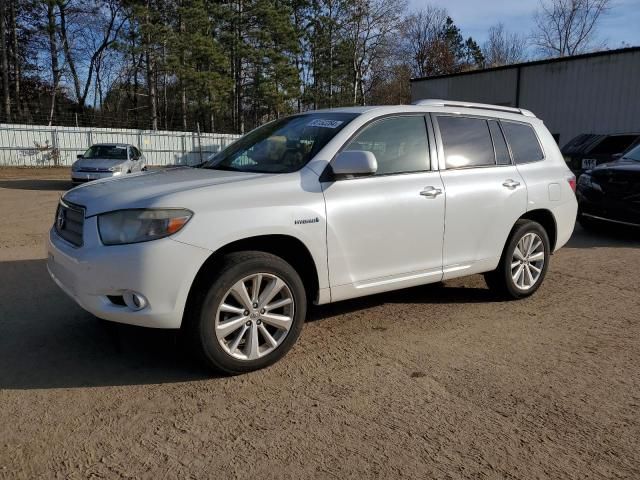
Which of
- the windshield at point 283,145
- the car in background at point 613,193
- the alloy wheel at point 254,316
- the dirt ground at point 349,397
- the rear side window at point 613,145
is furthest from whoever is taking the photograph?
the rear side window at point 613,145

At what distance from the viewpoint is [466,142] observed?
15.5 ft

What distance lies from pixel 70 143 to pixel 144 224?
26.5 m

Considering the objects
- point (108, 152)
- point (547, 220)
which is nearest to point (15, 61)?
point (108, 152)

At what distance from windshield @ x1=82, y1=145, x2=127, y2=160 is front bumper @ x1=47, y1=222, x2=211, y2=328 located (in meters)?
15.4

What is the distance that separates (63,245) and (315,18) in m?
44.9

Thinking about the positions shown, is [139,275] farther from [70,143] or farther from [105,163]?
[70,143]

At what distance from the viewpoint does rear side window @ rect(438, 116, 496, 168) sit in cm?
454

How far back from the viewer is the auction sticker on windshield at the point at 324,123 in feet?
13.5

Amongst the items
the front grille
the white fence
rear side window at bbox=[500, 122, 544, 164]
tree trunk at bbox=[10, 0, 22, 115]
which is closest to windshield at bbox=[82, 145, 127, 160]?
the white fence

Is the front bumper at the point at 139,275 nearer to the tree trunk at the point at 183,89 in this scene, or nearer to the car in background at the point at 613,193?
the car in background at the point at 613,193

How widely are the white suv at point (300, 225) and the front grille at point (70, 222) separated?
0.6 inches

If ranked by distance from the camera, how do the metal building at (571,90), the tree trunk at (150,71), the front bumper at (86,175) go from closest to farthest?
the front bumper at (86,175) → the metal building at (571,90) → the tree trunk at (150,71)

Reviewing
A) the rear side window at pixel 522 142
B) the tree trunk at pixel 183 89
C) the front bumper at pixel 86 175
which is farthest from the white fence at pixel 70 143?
the rear side window at pixel 522 142

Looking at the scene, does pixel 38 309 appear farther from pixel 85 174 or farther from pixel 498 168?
pixel 85 174
